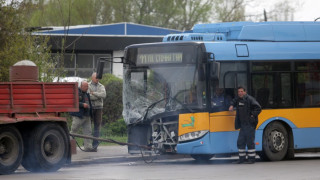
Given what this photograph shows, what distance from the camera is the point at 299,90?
57.8 feet

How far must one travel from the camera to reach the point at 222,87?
16.4 meters

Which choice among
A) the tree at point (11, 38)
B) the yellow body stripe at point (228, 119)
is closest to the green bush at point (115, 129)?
the tree at point (11, 38)

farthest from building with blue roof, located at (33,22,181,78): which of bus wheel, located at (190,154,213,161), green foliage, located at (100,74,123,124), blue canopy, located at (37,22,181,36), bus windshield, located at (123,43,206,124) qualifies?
bus windshield, located at (123,43,206,124)

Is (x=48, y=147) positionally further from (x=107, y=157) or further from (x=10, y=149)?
(x=107, y=157)

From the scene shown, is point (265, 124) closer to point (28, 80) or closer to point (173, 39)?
point (173, 39)

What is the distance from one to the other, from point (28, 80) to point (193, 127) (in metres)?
3.64

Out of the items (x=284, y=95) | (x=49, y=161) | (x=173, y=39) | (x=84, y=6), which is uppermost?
(x=84, y=6)

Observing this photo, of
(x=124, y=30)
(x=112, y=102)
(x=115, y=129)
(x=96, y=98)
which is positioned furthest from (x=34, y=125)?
(x=124, y=30)

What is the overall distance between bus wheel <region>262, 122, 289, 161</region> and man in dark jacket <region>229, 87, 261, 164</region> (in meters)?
0.66

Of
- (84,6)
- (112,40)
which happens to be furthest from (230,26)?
(84,6)

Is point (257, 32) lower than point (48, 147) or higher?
higher

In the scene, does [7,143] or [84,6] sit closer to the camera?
[7,143]

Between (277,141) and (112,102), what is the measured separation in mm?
8652

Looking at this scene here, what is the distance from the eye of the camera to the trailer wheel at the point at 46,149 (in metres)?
14.2
